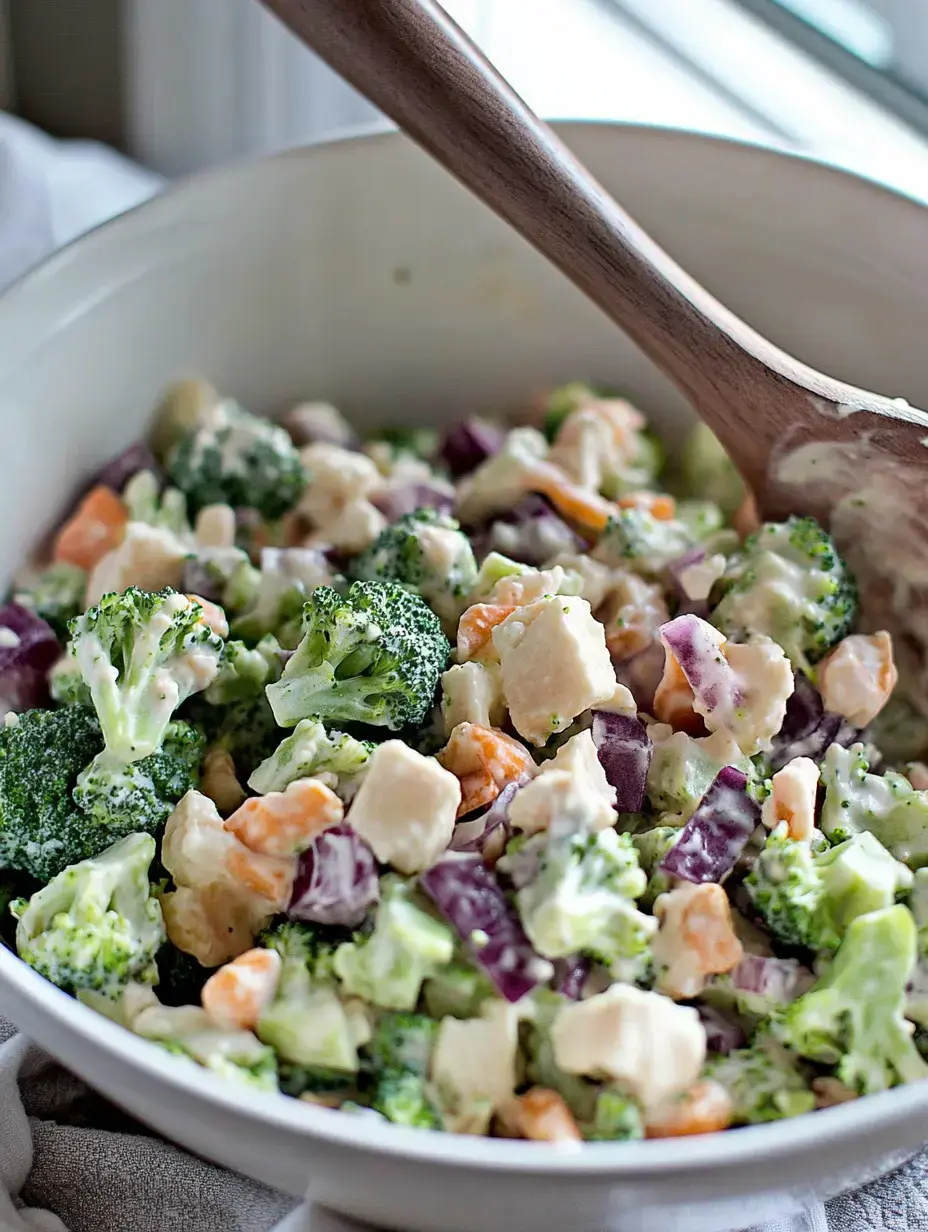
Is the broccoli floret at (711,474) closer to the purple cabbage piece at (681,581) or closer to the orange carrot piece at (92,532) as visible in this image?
the purple cabbage piece at (681,581)

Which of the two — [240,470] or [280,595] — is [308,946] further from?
[240,470]

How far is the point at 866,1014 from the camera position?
116 cm

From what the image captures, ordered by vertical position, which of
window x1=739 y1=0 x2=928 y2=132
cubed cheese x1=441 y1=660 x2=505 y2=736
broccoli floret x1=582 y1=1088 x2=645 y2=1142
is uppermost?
window x1=739 y1=0 x2=928 y2=132

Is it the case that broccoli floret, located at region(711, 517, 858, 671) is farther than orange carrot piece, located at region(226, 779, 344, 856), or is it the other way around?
broccoli floret, located at region(711, 517, 858, 671)

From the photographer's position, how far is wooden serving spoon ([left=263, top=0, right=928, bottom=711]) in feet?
5.02

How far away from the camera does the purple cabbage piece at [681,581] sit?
156cm

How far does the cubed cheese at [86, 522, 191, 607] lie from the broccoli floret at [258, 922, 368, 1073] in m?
0.53

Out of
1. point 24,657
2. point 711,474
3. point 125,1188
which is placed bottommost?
point 125,1188

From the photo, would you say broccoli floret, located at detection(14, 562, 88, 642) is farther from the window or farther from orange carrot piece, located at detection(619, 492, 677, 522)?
the window

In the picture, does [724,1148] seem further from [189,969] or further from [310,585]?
[310,585]

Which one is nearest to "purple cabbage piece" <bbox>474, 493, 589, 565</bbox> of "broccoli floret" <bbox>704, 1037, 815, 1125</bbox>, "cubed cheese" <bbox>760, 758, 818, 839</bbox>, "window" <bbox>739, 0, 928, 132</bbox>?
"cubed cheese" <bbox>760, 758, 818, 839</bbox>

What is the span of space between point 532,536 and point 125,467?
1.81 feet

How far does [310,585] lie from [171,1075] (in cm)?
70

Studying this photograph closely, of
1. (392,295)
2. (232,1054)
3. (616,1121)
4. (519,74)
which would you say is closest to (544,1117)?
(616,1121)
